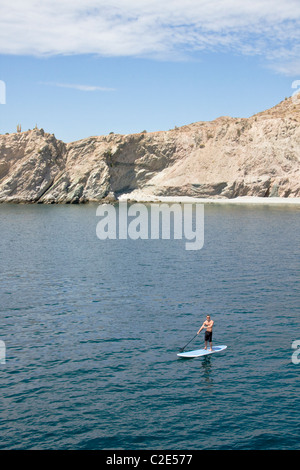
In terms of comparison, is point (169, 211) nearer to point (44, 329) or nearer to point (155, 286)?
point (155, 286)

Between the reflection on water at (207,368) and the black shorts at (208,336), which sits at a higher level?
the black shorts at (208,336)

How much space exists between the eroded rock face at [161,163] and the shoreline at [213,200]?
199 cm

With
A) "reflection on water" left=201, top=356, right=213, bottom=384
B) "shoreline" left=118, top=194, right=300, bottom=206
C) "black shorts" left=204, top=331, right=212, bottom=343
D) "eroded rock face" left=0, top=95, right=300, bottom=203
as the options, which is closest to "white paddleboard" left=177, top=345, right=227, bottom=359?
"reflection on water" left=201, top=356, right=213, bottom=384

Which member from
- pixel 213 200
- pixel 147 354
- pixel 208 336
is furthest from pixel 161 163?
pixel 147 354

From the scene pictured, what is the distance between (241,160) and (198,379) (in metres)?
144

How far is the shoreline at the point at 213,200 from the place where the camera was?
502 feet

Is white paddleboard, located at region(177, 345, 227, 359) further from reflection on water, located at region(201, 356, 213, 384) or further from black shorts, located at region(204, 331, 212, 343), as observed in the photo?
black shorts, located at region(204, 331, 212, 343)

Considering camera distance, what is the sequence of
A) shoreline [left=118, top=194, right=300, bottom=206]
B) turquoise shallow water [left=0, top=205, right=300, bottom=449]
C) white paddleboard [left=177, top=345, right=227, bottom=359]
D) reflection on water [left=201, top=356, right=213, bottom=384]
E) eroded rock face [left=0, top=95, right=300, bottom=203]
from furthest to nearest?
eroded rock face [left=0, top=95, right=300, bottom=203] → shoreline [left=118, top=194, right=300, bottom=206] → white paddleboard [left=177, top=345, right=227, bottom=359] → reflection on water [left=201, top=356, right=213, bottom=384] → turquoise shallow water [left=0, top=205, right=300, bottom=449]

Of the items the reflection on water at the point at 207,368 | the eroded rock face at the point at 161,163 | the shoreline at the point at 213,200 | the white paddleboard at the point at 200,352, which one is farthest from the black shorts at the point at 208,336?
the eroded rock face at the point at 161,163

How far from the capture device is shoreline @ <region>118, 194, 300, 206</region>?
15288 cm

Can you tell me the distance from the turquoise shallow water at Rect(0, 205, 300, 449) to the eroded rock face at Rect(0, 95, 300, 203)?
10214cm

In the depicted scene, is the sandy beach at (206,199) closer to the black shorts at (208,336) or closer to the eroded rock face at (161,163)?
the eroded rock face at (161,163)

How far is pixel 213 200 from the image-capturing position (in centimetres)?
15875

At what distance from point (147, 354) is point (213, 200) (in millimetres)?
131392
